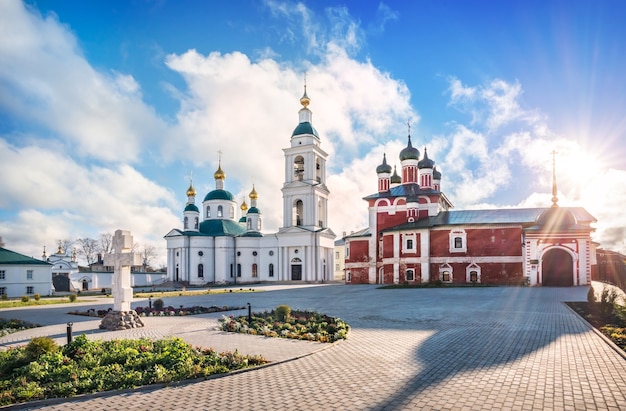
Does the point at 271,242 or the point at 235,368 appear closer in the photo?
the point at 235,368

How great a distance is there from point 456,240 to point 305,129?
2628cm

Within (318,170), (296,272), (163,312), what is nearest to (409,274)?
(296,272)

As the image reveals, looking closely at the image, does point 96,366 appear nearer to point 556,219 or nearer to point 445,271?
point 445,271

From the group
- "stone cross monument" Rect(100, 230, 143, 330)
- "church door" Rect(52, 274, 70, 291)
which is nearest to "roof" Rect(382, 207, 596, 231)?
"stone cross monument" Rect(100, 230, 143, 330)

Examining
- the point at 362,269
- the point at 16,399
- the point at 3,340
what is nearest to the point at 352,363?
the point at 16,399

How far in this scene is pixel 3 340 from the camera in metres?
13.2

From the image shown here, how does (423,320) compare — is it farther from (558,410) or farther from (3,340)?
(3,340)

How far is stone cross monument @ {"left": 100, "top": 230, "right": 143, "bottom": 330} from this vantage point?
14547 mm

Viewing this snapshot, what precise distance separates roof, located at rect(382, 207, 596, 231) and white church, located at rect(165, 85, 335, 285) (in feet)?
51.1

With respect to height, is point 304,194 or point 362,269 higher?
point 304,194

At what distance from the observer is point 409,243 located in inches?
1656

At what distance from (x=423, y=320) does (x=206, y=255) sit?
49.1 meters

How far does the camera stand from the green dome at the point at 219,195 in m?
65.4

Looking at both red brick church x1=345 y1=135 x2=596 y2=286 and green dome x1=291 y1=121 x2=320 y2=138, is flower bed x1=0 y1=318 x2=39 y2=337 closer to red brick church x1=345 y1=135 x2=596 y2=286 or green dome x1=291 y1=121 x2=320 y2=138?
red brick church x1=345 y1=135 x2=596 y2=286
